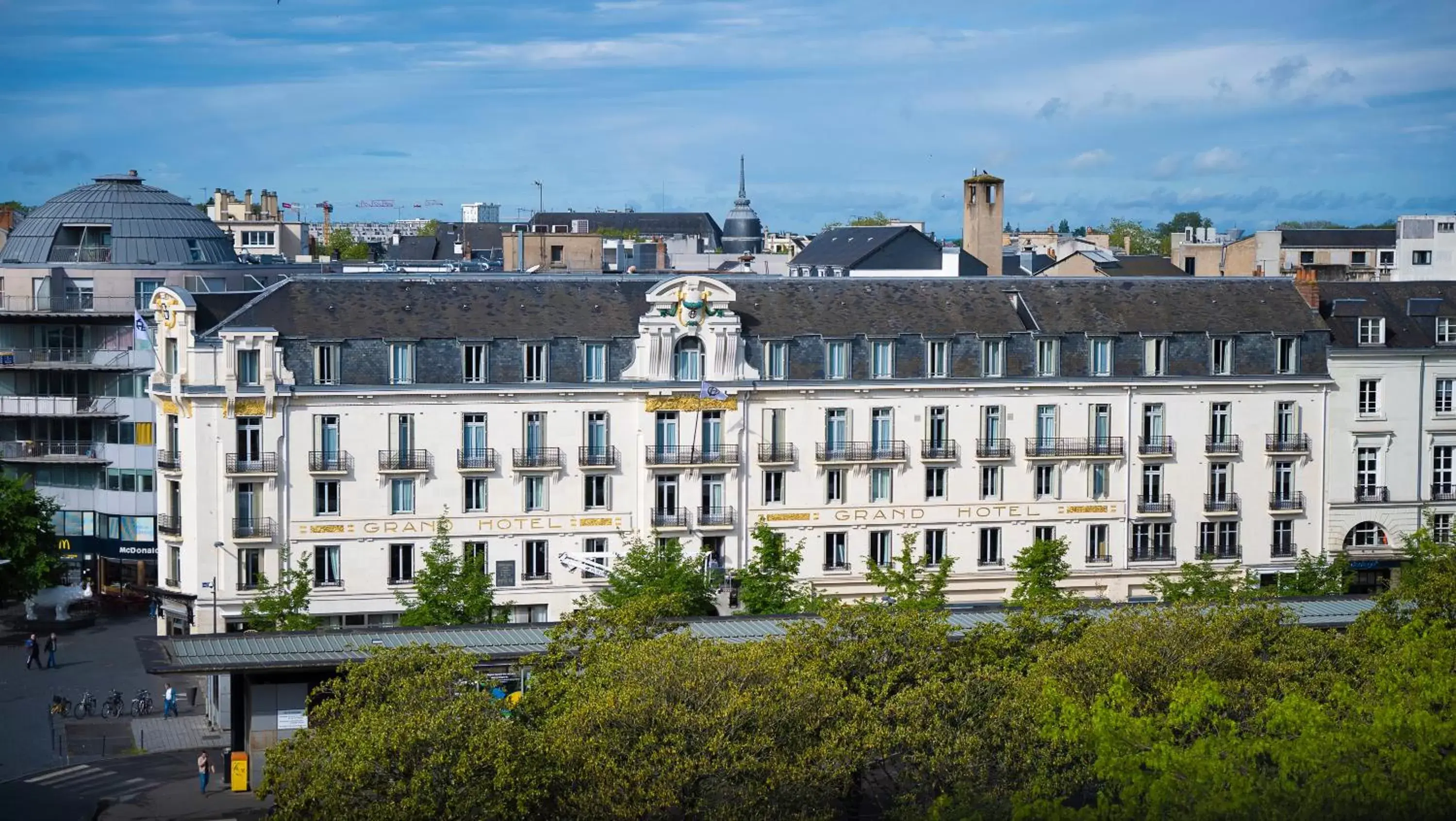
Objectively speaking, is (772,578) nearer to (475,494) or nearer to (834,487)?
(834,487)

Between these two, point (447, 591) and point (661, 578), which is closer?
point (447, 591)

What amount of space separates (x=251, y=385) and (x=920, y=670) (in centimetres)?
3484

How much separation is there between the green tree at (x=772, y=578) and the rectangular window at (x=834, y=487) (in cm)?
227

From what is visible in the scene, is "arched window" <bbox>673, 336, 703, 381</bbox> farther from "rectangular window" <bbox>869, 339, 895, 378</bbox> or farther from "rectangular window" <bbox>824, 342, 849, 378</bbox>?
"rectangular window" <bbox>869, 339, 895, 378</bbox>

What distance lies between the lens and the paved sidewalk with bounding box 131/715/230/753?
7444cm

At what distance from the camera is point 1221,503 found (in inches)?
3669

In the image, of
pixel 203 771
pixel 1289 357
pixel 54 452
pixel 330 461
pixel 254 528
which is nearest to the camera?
pixel 203 771

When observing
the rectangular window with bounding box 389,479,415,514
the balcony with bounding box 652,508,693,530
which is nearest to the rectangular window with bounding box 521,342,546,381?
the rectangular window with bounding box 389,479,415,514

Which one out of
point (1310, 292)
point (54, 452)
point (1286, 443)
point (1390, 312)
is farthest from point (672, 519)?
point (1390, 312)

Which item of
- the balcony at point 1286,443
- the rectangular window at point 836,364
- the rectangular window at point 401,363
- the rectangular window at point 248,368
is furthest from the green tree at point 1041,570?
the rectangular window at point 248,368

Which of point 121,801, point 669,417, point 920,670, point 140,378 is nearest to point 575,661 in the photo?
point 920,670

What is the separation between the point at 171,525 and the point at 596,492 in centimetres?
1718

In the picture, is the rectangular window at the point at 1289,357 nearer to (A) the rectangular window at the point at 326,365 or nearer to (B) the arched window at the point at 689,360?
(B) the arched window at the point at 689,360

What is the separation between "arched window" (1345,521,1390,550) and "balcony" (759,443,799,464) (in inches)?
1039
